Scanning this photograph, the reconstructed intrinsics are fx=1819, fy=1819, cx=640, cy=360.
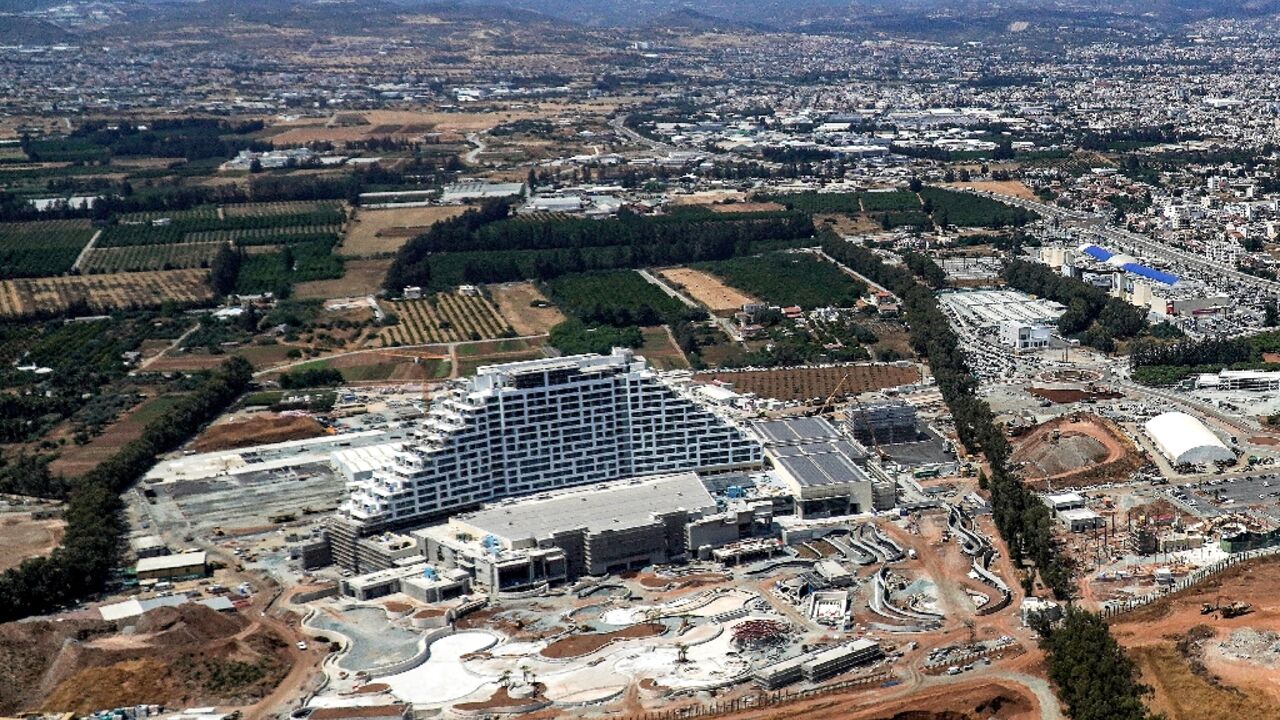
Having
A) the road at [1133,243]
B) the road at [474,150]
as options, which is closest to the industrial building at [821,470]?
the road at [1133,243]

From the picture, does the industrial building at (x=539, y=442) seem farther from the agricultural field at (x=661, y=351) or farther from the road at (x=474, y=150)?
the road at (x=474, y=150)

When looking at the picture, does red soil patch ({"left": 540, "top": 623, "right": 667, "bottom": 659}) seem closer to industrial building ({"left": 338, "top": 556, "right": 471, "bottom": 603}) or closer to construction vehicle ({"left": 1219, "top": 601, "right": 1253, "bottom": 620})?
industrial building ({"left": 338, "top": 556, "right": 471, "bottom": 603})

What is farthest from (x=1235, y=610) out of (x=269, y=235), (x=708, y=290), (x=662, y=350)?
(x=269, y=235)

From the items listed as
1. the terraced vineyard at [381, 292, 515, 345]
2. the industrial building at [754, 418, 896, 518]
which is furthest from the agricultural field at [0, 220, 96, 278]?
the industrial building at [754, 418, 896, 518]

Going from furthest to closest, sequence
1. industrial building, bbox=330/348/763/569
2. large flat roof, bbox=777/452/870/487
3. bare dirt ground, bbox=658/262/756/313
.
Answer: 1. bare dirt ground, bbox=658/262/756/313
2. large flat roof, bbox=777/452/870/487
3. industrial building, bbox=330/348/763/569

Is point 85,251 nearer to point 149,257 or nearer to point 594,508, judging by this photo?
point 149,257

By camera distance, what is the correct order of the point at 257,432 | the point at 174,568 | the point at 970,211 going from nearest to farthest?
the point at 174,568, the point at 257,432, the point at 970,211
